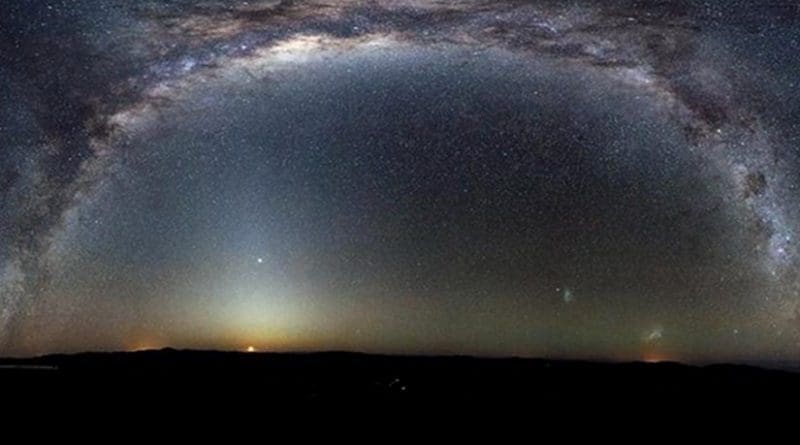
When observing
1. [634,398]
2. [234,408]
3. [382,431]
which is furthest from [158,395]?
[634,398]

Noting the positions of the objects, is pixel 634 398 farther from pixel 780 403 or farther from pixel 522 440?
pixel 522 440

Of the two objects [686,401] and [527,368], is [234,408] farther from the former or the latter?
[527,368]

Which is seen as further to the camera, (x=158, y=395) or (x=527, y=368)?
(x=527, y=368)

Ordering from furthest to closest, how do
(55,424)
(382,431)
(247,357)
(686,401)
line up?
(247,357) → (686,401) → (382,431) → (55,424)

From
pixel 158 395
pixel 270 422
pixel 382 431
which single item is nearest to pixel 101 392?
pixel 158 395

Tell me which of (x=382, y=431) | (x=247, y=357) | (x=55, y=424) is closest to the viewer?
(x=55, y=424)

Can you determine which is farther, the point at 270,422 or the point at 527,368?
the point at 527,368
